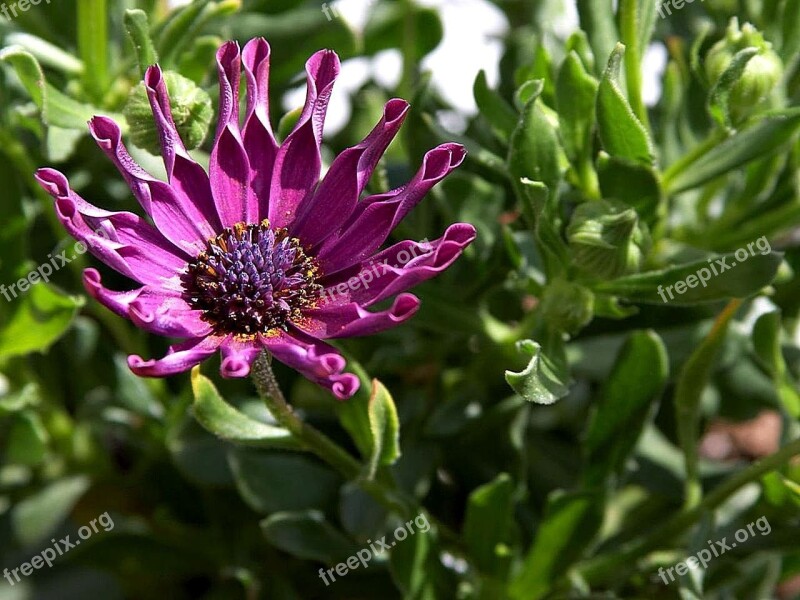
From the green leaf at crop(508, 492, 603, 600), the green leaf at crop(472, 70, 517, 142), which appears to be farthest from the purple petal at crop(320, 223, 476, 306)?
the green leaf at crop(508, 492, 603, 600)

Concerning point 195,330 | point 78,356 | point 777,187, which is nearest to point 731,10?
point 777,187

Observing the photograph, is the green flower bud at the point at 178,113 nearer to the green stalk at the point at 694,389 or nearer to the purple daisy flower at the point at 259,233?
the purple daisy flower at the point at 259,233

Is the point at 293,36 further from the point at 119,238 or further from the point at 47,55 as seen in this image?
the point at 119,238

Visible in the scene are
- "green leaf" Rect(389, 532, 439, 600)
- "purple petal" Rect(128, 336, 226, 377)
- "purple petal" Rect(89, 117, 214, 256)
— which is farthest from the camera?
"green leaf" Rect(389, 532, 439, 600)

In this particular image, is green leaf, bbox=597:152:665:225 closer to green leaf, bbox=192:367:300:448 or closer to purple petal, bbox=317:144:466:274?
purple petal, bbox=317:144:466:274

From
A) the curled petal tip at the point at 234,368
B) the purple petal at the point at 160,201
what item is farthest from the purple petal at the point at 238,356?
the purple petal at the point at 160,201

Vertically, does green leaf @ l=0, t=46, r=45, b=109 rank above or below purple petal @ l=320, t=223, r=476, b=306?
above
